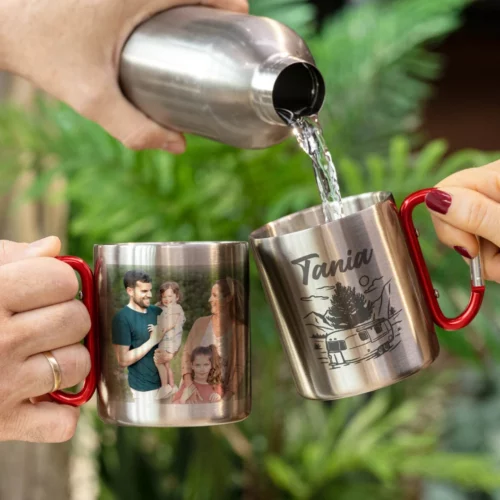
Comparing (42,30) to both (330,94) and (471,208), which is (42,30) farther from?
(330,94)

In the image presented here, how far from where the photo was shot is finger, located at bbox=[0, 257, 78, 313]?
0.63 metres

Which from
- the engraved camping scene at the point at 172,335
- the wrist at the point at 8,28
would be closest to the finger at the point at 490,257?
the engraved camping scene at the point at 172,335

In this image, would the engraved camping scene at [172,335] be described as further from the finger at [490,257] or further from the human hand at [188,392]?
the finger at [490,257]

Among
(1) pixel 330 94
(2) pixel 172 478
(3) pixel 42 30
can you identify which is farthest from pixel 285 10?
(2) pixel 172 478

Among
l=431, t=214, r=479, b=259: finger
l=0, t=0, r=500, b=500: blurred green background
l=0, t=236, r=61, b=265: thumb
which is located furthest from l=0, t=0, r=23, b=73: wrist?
l=0, t=0, r=500, b=500: blurred green background

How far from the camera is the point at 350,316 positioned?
Answer: 64 cm

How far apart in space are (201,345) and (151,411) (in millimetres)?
67

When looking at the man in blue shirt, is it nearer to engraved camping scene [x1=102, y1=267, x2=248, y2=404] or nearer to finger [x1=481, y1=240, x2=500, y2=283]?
engraved camping scene [x1=102, y1=267, x2=248, y2=404]

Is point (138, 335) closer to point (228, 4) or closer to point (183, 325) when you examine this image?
point (183, 325)

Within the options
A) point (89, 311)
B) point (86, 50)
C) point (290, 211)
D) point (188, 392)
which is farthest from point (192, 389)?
point (290, 211)

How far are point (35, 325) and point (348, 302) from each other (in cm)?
25

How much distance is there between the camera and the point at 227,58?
2.25 feet

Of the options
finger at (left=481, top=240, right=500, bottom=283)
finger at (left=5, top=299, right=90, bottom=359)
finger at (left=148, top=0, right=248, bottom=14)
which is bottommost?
finger at (left=5, top=299, right=90, bottom=359)

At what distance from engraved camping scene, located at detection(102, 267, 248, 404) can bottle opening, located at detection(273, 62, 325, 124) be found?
0.52 ft
